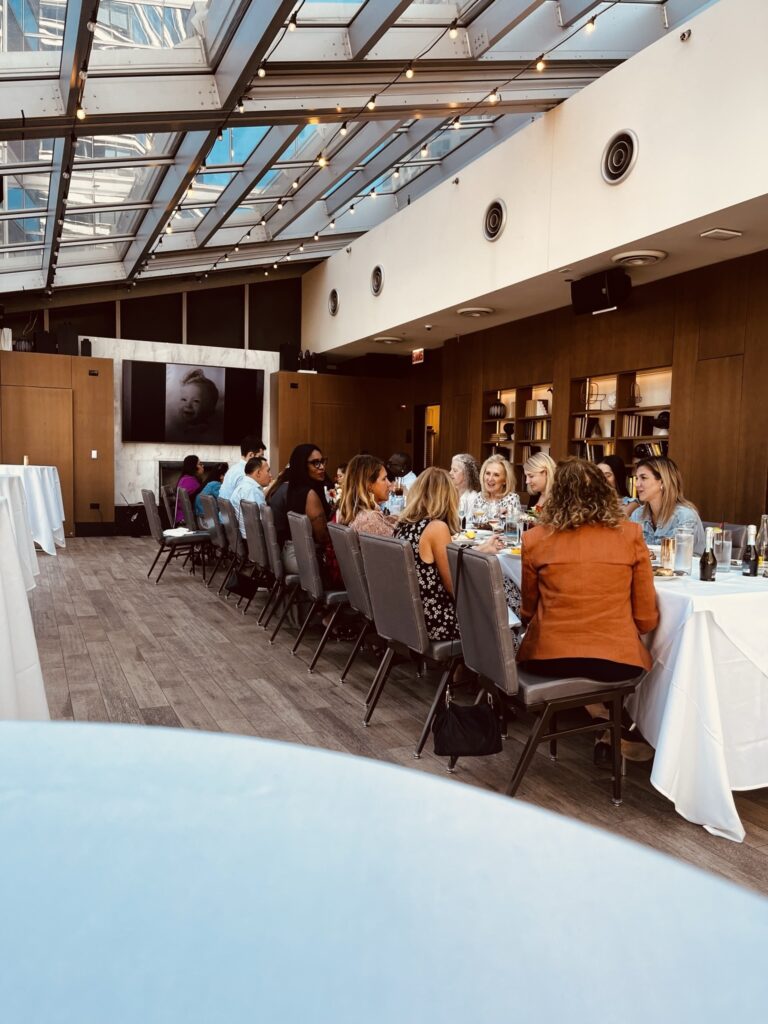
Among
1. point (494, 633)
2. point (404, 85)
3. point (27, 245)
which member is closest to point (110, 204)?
point (27, 245)

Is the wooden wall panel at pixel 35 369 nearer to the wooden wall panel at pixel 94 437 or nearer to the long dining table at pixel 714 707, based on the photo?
the wooden wall panel at pixel 94 437

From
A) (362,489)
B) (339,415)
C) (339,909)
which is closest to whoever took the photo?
(339,909)

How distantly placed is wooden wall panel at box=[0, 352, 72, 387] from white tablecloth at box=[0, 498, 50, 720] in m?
10.2

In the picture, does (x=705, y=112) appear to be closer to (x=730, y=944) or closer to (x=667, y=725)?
(x=667, y=725)

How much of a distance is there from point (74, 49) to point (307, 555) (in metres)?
4.01

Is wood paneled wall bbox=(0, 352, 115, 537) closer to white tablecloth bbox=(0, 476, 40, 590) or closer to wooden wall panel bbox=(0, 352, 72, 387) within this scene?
wooden wall panel bbox=(0, 352, 72, 387)

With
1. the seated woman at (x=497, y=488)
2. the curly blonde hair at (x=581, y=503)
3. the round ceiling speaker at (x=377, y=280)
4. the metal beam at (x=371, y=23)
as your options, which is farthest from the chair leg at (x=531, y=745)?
the round ceiling speaker at (x=377, y=280)

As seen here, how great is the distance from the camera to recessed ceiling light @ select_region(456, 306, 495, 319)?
9336 millimetres

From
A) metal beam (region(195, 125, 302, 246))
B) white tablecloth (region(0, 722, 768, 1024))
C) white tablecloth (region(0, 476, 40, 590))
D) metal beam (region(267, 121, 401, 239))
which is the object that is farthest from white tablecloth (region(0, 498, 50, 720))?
metal beam (region(267, 121, 401, 239))

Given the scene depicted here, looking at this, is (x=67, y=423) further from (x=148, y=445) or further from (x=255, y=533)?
(x=255, y=533)

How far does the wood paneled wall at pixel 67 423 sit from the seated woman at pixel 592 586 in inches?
437

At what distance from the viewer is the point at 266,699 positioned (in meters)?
4.08

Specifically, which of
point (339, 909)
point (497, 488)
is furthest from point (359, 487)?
point (339, 909)

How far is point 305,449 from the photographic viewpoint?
5547 millimetres
